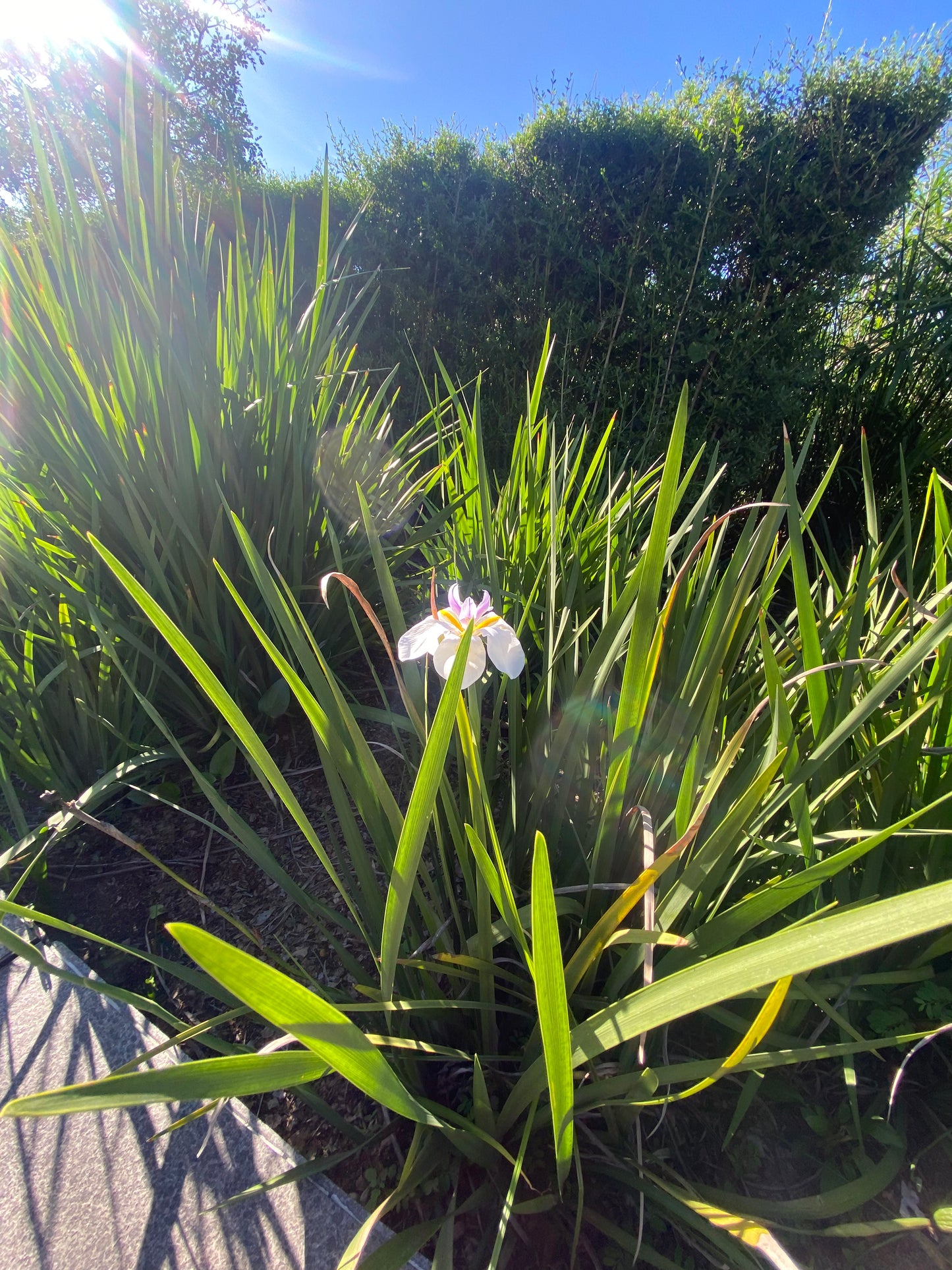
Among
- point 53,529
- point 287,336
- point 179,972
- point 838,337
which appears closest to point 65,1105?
point 179,972

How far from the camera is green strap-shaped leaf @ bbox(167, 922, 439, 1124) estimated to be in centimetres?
34

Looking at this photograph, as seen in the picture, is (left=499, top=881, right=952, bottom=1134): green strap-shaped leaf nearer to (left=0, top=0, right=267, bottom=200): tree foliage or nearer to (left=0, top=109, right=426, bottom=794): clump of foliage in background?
(left=0, top=109, right=426, bottom=794): clump of foliage in background

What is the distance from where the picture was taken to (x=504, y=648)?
0.71 meters

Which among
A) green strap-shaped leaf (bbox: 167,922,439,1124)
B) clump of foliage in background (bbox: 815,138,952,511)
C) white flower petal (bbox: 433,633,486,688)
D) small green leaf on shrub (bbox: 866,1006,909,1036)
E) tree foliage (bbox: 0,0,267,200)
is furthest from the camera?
tree foliage (bbox: 0,0,267,200)

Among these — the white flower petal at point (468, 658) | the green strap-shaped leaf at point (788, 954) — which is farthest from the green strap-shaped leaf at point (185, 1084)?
the white flower petal at point (468, 658)

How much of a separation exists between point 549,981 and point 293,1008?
17 cm

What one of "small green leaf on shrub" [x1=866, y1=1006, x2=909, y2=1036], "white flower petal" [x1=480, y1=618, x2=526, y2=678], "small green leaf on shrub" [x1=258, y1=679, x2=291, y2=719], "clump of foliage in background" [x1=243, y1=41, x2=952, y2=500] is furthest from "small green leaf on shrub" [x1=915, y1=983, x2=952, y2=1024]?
"clump of foliage in background" [x1=243, y1=41, x2=952, y2=500]

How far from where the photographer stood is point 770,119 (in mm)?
2812

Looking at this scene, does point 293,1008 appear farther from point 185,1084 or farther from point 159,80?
point 159,80

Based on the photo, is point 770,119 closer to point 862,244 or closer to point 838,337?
point 862,244

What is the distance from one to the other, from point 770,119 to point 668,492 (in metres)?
3.35

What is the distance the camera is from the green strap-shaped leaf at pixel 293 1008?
13.4 inches

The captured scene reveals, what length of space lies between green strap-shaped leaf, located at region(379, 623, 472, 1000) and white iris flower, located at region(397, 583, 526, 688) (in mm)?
174

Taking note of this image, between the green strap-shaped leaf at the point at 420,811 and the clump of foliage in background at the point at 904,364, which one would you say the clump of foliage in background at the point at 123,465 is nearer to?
the green strap-shaped leaf at the point at 420,811
